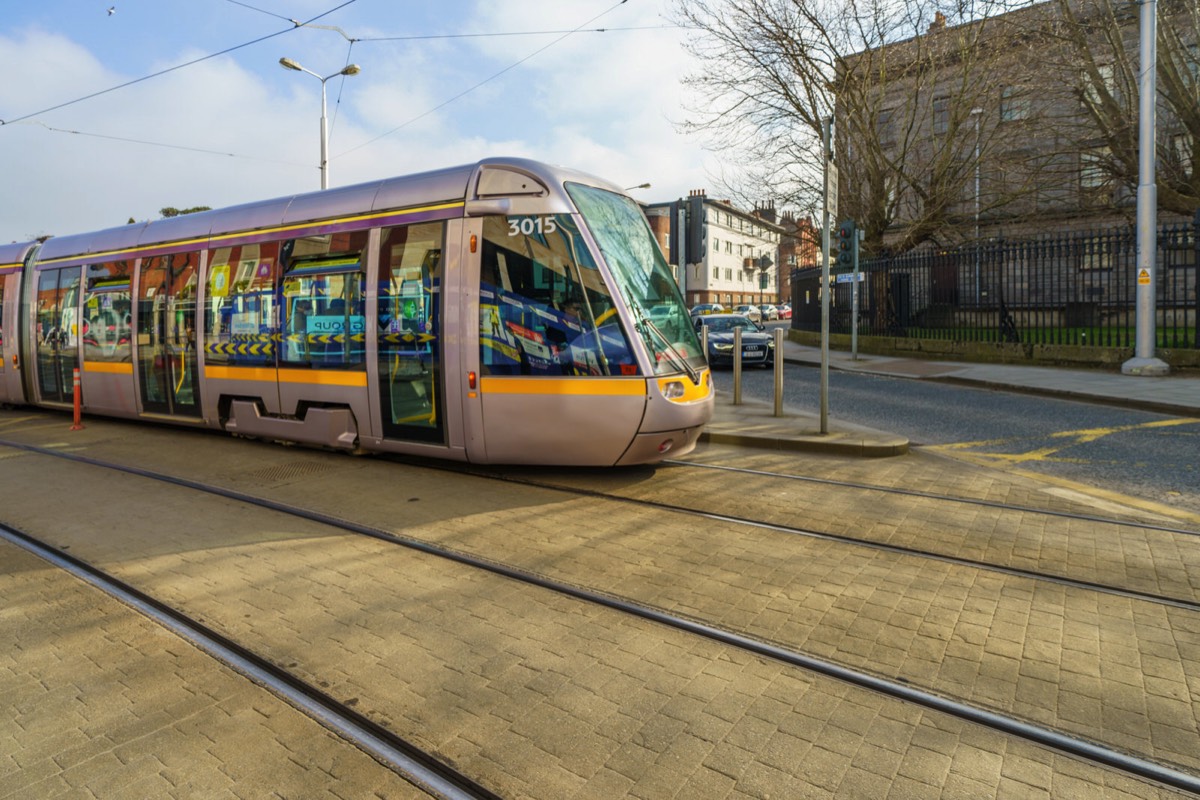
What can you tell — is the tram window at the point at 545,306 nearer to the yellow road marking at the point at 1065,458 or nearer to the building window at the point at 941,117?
the yellow road marking at the point at 1065,458

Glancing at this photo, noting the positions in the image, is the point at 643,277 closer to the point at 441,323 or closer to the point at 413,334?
the point at 441,323

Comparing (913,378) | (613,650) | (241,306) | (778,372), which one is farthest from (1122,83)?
(613,650)

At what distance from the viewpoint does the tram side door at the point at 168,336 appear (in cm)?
964

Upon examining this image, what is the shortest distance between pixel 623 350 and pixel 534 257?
1.11 metres

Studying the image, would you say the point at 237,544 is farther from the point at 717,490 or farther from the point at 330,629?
the point at 717,490

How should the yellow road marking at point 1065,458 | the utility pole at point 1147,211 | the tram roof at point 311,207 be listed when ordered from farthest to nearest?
the utility pole at point 1147,211 → the tram roof at point 311,207 → the yellow road marking at point 1065,458

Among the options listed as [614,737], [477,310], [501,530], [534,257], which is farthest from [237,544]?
[614,737]

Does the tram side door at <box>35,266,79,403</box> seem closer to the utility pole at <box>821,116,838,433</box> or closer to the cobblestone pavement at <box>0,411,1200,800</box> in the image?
the cobblestone pavement at <box>0,411,1200,800</box>

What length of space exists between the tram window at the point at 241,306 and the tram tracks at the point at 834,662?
3142mm

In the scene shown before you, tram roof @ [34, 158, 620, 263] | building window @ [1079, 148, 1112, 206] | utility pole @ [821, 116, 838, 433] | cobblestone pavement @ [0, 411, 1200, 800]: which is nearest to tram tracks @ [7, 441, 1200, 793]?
cobblestone pavement @ [0, 411, 1200, 800]

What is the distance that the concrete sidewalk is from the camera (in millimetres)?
8758

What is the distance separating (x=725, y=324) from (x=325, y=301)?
1472 centimetres

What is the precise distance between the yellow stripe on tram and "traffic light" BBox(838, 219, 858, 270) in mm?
5355

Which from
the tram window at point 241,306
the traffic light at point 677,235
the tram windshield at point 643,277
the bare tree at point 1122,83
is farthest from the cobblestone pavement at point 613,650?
the bare tree at point 1122,83
